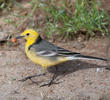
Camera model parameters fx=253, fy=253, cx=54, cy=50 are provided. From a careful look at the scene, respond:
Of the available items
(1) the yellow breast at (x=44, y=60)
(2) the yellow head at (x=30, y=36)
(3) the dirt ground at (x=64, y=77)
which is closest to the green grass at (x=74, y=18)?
(3) the dirt ground at (x=64, y=77)

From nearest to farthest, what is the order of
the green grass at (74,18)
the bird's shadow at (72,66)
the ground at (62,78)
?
the ground at (62,78) < the bird's shadow at (72,66) < the green grass at (74,18)

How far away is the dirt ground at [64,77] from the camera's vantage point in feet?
15.2

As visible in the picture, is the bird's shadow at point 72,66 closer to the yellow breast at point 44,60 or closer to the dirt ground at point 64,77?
the dirt ground at point 64,77

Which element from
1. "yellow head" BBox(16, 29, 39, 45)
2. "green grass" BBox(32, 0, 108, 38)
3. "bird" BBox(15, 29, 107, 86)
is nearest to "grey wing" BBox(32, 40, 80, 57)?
"bird" BBox(15, 29, 107, 86)

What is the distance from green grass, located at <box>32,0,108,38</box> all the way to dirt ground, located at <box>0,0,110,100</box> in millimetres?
350

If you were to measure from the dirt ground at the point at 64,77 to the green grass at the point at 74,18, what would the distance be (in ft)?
1.15

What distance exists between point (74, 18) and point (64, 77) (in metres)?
1.73

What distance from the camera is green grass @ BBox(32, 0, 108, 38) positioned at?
619 cm

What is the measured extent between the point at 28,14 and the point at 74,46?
5.02 ft

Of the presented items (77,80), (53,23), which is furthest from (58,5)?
(77,80)

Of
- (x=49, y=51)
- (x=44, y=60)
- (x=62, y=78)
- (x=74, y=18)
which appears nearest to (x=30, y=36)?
(x=49, y=51)

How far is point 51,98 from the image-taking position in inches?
179

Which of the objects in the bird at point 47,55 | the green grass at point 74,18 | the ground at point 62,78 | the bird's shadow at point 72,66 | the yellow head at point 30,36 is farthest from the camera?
the green grass at point 74,18

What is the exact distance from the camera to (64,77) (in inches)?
209
